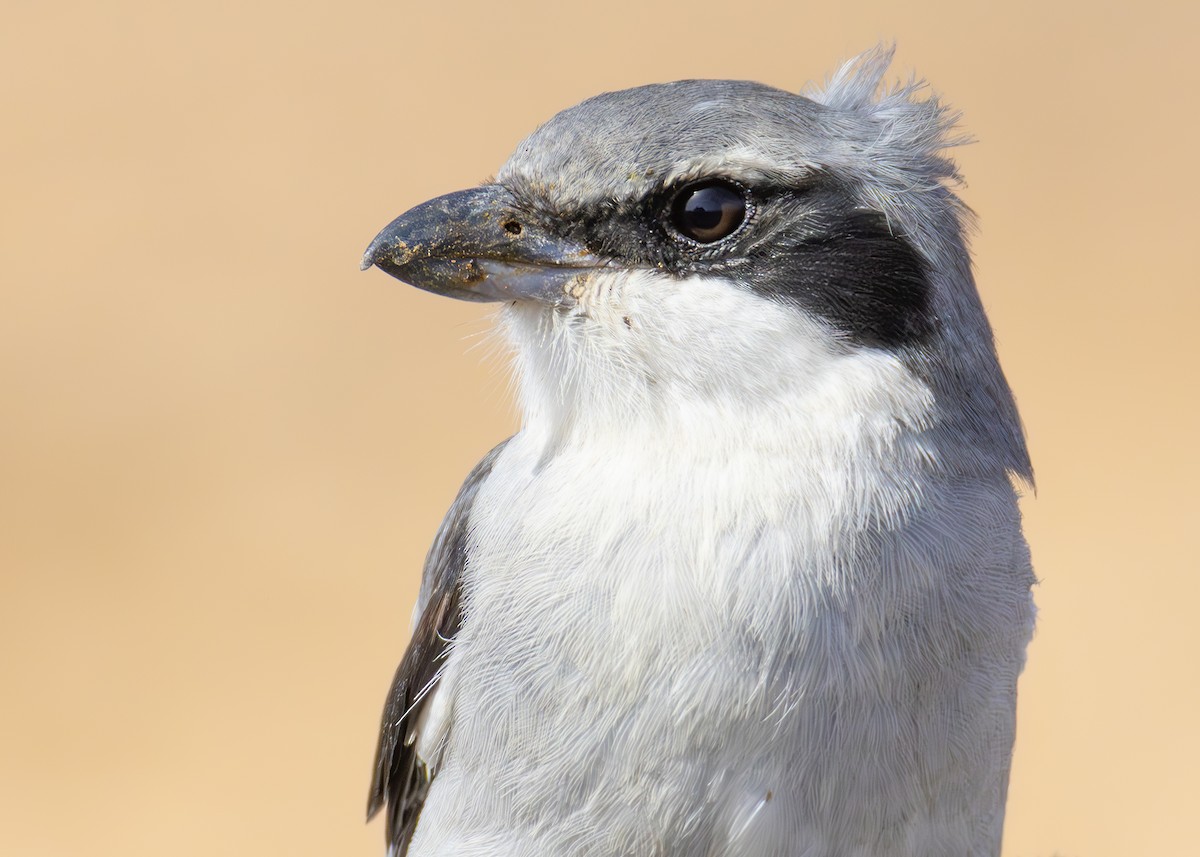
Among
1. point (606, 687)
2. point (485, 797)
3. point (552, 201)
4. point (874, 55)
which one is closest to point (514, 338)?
point (552, 201)

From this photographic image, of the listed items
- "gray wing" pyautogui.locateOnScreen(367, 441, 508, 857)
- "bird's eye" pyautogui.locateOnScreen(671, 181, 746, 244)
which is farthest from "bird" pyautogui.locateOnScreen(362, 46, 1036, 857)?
"gray wing" pyautogui.locateOnScreen(367, 441, 508, 857)

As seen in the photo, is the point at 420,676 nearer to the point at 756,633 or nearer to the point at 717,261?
the point at 756,633

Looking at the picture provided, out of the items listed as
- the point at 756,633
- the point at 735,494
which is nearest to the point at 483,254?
the point at 735,494

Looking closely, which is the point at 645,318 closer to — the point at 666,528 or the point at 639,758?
the point at 666,528

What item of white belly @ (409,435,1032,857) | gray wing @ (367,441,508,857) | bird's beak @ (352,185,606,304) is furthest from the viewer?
gray wing @ (367,441,508,857)

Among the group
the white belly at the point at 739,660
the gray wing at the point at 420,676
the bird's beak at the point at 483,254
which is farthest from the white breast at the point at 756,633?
the gray wing at the point at 420,676

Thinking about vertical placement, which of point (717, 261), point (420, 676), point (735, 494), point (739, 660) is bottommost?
point (420, 676)

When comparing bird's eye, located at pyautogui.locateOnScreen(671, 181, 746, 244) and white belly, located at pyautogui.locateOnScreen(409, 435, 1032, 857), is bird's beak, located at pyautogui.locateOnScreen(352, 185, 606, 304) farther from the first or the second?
white belly, located at pyautogui.locateOnScreen(409, 435, 1032, 857)
